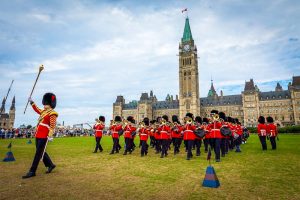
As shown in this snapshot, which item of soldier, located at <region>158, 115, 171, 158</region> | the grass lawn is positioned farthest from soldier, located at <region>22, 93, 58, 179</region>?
soldier, located at <region>158, 115, 171, 158</region>

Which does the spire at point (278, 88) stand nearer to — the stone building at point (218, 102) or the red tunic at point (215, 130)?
the stone building at point (218, 102)

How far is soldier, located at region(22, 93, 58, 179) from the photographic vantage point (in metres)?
8.23

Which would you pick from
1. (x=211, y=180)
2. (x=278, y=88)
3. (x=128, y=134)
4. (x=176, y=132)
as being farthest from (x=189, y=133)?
(x=278, y=88)

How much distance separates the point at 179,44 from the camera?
121500mm

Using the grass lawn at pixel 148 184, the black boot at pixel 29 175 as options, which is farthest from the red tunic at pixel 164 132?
the black boot at pixel 29 175

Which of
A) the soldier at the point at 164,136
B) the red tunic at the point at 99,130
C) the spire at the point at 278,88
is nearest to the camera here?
the soldier at the point at 164,136

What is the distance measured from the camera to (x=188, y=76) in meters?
115

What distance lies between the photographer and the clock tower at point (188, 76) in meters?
110

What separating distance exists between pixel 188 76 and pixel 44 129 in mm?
110075

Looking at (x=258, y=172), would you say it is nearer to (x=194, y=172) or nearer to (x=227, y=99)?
(x=194, y=172)

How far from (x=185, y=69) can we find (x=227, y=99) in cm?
2774

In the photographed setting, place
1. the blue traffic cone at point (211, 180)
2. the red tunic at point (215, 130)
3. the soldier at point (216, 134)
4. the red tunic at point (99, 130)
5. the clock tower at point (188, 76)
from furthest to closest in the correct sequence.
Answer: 1. the clock tower at point (188, 76)
2. the red tunic at point (99, 130)
3. the red tunic at point (215, 130)
4. the soldier at point (216, 134)
5. the blue traffic cone at point (211, 180)

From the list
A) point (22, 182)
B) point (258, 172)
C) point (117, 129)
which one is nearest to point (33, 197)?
point (22, 182)

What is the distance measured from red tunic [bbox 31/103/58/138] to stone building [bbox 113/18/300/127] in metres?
102
